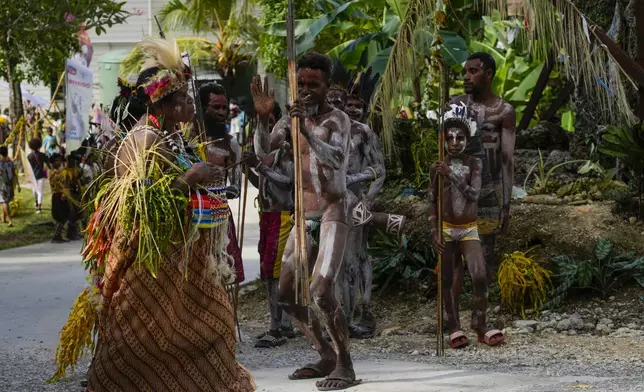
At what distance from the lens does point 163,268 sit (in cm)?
624

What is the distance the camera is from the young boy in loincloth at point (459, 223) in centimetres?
910

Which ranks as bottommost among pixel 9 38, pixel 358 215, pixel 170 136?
pixel 358 215

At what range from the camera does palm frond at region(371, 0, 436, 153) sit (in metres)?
10.2

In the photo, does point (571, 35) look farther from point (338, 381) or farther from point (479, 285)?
point (338, 381)

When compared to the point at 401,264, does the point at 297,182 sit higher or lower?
higher

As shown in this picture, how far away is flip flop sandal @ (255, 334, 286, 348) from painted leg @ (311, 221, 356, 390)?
196 centimetres

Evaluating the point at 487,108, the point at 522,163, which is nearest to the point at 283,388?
the point at 487,108

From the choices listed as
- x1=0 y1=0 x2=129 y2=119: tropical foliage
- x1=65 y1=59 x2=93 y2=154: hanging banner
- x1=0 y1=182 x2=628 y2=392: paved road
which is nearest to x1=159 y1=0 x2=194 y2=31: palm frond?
x1=65 y1=59 x2=93 y2=154: hanging banner

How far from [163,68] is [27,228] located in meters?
15.1

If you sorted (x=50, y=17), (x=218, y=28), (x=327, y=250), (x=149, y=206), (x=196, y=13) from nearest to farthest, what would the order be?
(x=149, y=206) < (x=327, y=250) < (x=50, y=17) < (x=196, y=13) < (x=218, y=28)

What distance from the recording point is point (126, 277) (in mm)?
6246

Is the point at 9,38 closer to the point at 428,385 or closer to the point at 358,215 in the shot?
the point at 358,215

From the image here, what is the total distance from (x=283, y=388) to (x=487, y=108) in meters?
3.11

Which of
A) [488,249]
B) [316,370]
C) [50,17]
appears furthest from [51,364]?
[50,17]
